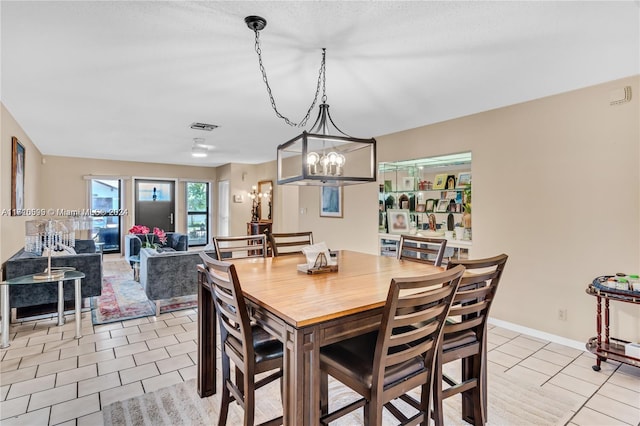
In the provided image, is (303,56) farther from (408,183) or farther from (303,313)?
(408,183)

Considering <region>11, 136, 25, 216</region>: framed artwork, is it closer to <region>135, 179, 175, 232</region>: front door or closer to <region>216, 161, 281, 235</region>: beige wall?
<region>135, 179, 175, 232</region>: front door

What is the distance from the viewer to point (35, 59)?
2.47 metres

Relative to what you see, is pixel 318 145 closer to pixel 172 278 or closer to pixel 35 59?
pixel 172 278

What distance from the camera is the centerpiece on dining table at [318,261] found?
2115mm

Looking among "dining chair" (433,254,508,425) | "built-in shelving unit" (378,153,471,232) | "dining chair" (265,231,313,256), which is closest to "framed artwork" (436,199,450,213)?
"built-in shelving unit" (378,153,471,232)

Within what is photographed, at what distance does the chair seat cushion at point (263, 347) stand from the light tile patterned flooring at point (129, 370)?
41.8 inches

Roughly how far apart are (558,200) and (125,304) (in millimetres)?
4988

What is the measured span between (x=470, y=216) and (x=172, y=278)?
3.46 metres

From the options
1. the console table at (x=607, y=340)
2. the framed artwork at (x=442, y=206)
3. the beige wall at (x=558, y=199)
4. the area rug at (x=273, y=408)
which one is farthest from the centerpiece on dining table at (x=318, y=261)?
the framed artwork at (x=442, y=206)

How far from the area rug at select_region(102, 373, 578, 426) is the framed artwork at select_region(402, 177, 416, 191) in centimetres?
275

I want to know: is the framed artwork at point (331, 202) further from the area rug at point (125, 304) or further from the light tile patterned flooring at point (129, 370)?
the light tile patterned flooring at point (129, 370)

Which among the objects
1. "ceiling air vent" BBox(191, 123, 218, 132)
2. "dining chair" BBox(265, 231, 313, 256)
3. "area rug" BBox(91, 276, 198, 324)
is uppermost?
"ceiling air vent" BBox(191, 123, 218, 132)

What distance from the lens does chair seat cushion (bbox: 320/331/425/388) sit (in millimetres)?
1393

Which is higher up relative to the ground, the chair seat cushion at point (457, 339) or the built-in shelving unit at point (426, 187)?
the built-in shelving unit at point (426, 187)
